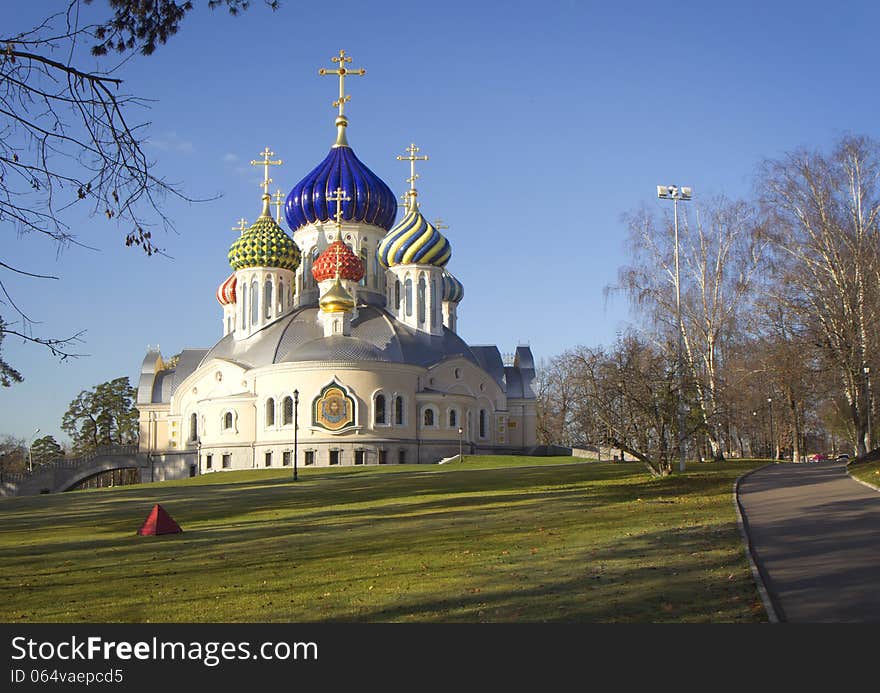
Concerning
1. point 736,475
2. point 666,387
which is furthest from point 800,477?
point 666,387

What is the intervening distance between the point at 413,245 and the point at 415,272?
1.54m

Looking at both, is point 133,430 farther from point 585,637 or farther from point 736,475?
point 585,637

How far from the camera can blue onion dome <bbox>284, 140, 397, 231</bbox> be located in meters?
57.7

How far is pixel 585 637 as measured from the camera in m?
8.30

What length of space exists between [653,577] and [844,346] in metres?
22.6

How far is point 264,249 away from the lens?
55094mm

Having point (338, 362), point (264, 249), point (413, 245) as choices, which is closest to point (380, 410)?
point (338, 362)

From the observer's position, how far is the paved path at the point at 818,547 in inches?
375

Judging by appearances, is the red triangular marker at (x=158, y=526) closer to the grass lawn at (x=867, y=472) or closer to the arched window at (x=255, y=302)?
the grass lawn at (x=867, y=472)

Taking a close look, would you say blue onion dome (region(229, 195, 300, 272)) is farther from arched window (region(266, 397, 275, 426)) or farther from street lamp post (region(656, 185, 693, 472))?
street lamp post (region(656, 185, 693, 472))

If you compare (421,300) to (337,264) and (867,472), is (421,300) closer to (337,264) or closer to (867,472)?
(337,264)

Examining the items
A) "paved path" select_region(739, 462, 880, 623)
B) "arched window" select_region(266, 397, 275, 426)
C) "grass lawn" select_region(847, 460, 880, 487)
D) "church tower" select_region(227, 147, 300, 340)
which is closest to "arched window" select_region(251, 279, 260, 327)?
"church tower" select_region(227, 147, 300, 340)

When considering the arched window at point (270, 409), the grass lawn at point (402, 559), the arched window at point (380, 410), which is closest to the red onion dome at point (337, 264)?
the arched window at point (270, 409)

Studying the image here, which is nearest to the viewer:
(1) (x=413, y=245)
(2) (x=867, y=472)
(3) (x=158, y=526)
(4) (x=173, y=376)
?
(3) (x=158, y=526)
